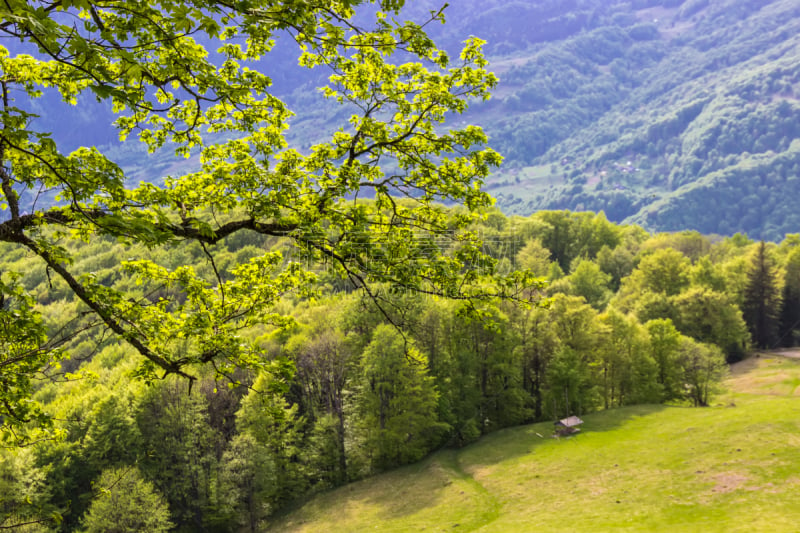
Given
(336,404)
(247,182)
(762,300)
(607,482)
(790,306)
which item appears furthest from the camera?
(790,306)

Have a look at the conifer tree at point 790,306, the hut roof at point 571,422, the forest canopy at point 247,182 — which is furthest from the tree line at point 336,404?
the forest canopy at point 247,182

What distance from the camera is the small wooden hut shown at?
51.9m

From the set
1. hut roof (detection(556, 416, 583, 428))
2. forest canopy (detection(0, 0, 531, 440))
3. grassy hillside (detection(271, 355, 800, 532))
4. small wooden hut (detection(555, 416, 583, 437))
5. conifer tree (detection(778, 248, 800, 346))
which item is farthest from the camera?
conifer tree (detection(778, 248, 800, 346))

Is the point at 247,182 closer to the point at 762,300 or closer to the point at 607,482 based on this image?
the point at 607,482

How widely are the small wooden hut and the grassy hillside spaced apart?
3.18ft

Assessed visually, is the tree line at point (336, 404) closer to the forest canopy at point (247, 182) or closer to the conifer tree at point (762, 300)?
the conifer tree at point (762, 300)

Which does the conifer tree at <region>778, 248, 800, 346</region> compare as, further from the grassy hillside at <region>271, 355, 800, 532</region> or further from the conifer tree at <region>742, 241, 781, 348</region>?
the grassy hillside at <region>271, 355, 800, 532</region>

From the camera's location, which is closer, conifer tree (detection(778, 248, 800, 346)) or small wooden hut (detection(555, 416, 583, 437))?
small wooden hut (detection(555, 416, 583, 437))

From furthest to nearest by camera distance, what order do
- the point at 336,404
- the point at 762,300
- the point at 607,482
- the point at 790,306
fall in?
the point at 790,306
the point at 762,300
the point at 336,404
the point at 607,482

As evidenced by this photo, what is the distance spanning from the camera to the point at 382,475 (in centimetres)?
5088

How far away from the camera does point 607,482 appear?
128 ft

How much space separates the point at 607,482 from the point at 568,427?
1357 centimetres

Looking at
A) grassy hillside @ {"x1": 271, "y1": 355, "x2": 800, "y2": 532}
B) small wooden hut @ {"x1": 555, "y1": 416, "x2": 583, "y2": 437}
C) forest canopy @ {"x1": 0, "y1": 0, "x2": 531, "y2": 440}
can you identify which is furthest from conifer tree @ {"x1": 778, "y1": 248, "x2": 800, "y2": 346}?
forest canopy @ {"x1": 0, "y1": 0, "x2": 531, "y2": 440}

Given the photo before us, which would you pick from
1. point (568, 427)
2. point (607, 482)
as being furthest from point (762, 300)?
point (607, 482)
